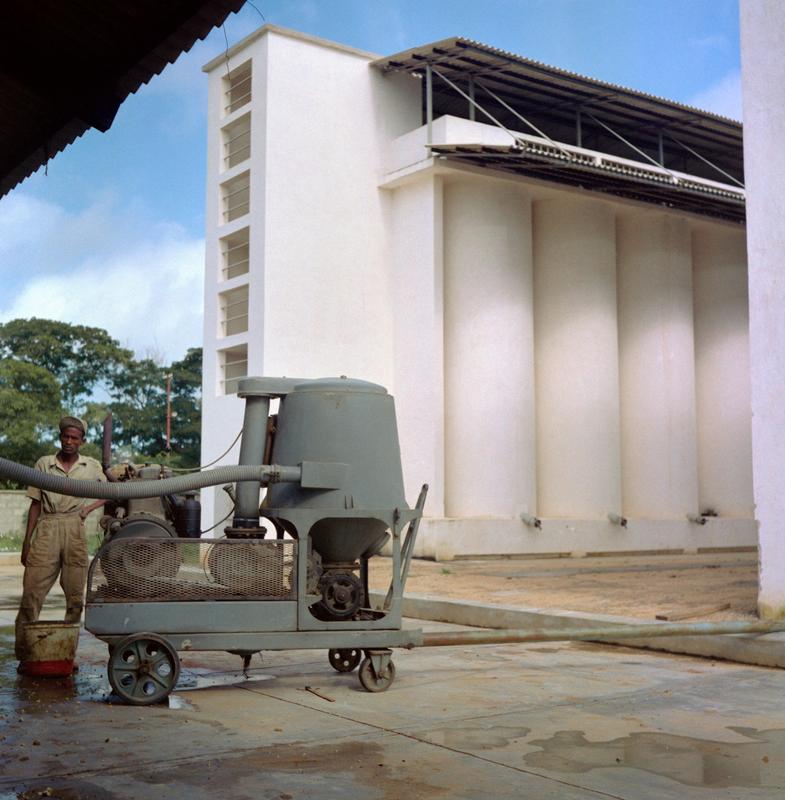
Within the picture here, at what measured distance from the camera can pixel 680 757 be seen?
204 inches

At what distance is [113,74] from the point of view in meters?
5.05

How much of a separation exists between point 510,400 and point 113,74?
18.2 meters

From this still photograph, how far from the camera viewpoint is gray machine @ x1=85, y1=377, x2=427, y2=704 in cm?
653

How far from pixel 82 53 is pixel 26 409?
112 ft

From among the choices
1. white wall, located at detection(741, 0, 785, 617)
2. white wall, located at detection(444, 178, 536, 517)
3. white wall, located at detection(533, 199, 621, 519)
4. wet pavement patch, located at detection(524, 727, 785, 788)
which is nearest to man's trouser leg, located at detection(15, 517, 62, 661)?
wet pavement patch, located at detection(524, 727, 785, 788)

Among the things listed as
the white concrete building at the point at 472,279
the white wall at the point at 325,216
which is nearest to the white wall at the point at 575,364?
the white concrete building at the point at 472,279

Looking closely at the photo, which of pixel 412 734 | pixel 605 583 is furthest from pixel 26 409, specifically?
pixel 412 734

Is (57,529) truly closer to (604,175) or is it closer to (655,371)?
(604,175)

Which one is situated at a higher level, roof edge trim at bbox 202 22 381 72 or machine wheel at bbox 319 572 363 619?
roof edge trim at bbox 202 22 381 72

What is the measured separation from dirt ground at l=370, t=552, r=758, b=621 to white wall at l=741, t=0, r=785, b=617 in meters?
0.92

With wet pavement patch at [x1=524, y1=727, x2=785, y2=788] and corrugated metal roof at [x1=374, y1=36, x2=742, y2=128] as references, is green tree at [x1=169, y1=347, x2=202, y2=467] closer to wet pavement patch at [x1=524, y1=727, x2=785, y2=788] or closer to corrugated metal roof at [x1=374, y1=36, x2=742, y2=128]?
corrugated metal roof at [x1=374, y1=36, x2=742, y2=128]

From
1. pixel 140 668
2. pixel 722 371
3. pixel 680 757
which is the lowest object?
pixel 680 757

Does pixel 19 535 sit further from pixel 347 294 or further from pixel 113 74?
pixel 113 74

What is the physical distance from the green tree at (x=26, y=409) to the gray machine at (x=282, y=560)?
31216 millimetres
